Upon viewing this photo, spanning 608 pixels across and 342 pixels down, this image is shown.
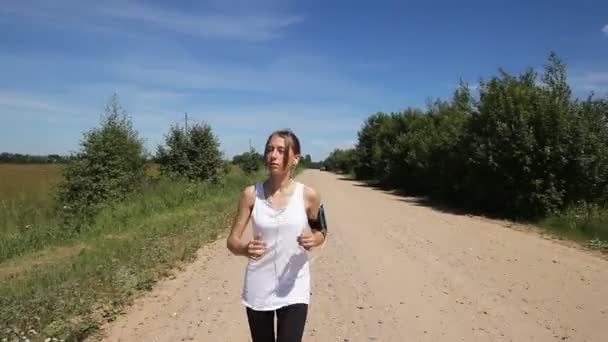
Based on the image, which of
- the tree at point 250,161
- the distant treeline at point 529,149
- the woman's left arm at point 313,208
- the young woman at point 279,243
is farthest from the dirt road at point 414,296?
the tree at point 250,161

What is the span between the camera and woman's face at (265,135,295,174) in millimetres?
3303

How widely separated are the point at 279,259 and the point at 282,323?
41cm

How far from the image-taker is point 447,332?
19.1 ft

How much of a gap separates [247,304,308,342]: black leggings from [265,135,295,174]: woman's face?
0.85m

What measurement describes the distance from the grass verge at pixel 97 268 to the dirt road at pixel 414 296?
38 centimetres

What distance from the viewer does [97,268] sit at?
318 inches

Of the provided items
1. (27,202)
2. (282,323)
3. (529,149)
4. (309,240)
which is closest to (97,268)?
(282,323)

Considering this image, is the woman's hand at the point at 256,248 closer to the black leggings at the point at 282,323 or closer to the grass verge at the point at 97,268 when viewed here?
the black leggings at the point at 282,323

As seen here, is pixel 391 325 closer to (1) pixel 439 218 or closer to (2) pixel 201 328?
(2) pixel 201 328

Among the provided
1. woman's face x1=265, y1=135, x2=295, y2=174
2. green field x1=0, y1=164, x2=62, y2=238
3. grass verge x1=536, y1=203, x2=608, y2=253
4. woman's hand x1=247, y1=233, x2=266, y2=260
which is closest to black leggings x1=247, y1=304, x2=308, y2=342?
woman's hand x1=247, y1=233, x2=266, y2=260

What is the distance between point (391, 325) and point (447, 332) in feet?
2.02

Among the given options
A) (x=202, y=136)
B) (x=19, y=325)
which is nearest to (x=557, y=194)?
(x=19, y=325)

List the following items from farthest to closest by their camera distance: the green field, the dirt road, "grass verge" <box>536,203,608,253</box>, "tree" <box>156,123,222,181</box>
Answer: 1. "tree" <box>156,123,222,181</box>
2. the green field
3. "grass verge" <box>536,203,608,253</box>
4. the dirt road

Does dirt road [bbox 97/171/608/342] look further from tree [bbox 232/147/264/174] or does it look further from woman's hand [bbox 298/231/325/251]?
tree [bbox 232/147/264/174]
